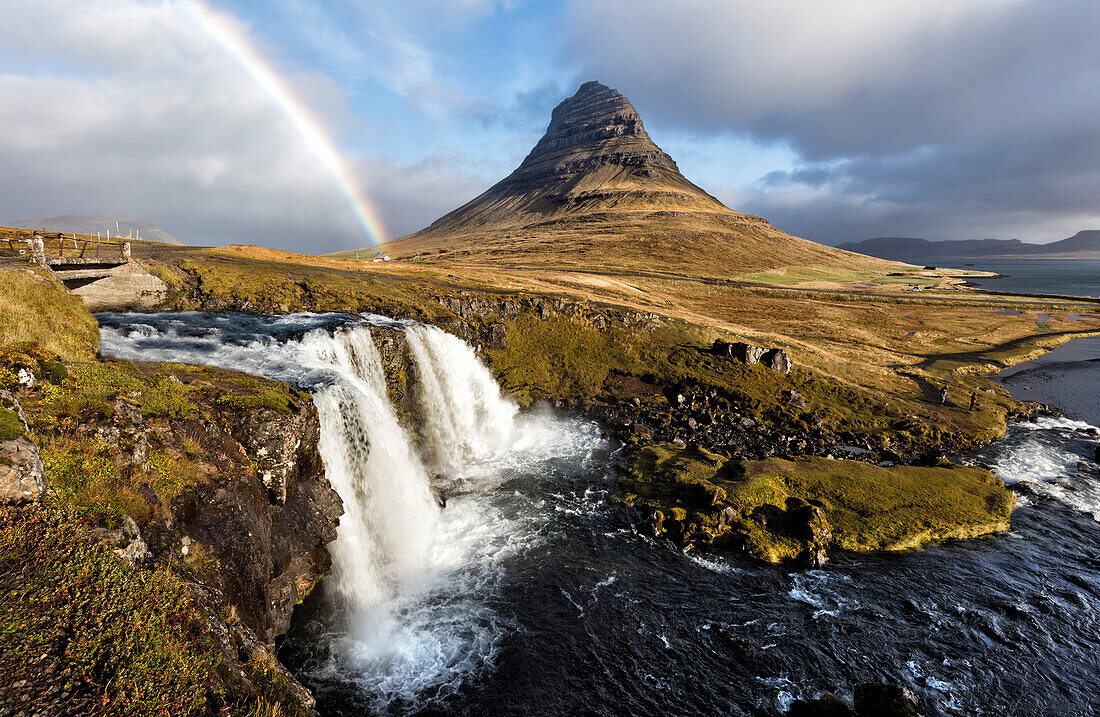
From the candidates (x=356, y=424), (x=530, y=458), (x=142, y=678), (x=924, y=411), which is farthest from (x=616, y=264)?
(x=142, y=678)

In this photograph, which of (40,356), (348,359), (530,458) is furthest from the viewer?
(530,458)

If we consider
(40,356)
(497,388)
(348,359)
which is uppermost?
(40,356)

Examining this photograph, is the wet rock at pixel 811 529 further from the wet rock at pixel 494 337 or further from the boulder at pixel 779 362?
the wet rock at pixel 494 337

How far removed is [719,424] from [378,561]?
1165 inches

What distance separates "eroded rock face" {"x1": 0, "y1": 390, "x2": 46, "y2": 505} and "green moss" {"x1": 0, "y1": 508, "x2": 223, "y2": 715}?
1.25ft

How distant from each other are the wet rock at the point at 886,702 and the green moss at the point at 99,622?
17.4 metres

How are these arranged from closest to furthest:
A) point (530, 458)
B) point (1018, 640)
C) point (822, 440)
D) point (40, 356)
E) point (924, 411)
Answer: point (40, 356)
point (1018, 640)
point (530, 458)
point (822, 440)
point (924, 411)

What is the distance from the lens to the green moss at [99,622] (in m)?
7.31

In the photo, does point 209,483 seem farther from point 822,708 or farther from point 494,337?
point 494,337

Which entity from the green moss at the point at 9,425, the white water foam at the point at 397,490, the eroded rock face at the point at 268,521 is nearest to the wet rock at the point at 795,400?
the white water foam at the point at 397,490

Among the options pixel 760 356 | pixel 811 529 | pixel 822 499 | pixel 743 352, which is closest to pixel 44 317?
pixel 811 529

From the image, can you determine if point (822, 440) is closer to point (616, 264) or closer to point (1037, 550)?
point (1037, 550)

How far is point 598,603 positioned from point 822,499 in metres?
15.9

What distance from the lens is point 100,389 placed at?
14344mm
